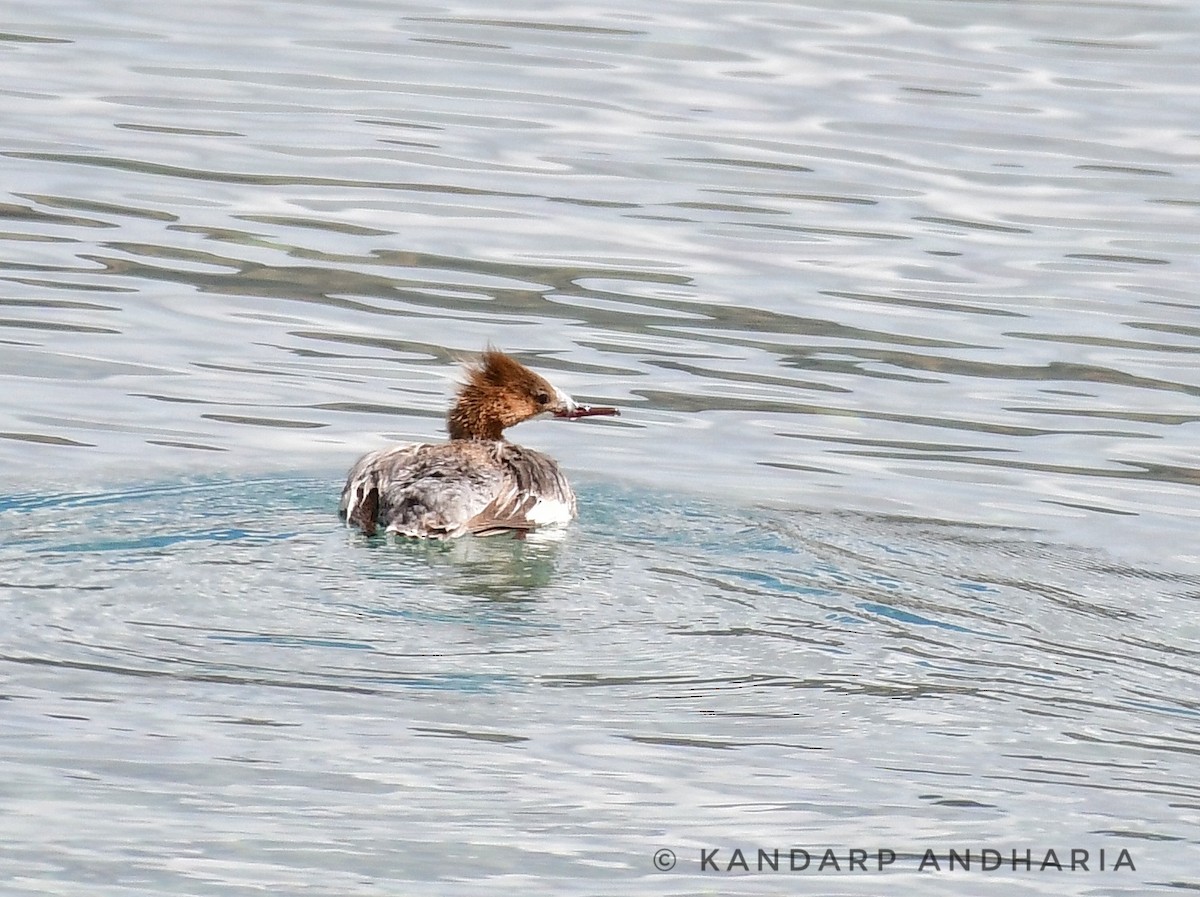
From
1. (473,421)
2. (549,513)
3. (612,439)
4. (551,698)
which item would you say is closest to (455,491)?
(549,513)

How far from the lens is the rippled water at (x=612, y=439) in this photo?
624 cm

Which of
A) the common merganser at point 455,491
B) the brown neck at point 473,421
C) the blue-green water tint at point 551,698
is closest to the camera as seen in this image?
the blue-green water tint at point 551,698

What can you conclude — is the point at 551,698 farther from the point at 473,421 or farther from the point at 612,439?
the point at 612,439

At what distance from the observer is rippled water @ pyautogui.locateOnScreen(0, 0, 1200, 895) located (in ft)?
20.5

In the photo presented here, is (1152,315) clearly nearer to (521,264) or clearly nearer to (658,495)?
(521,264)

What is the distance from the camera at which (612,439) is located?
35.0 feet

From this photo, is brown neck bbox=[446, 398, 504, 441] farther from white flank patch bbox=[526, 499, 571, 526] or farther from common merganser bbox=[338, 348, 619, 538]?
white flank patch bbox=[526, 499, 571, 526]

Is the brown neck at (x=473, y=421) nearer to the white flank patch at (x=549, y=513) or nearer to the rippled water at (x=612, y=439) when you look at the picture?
the rippled water at (x=612, y=439)

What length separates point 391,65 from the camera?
55.3ft

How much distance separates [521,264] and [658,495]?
3911mm

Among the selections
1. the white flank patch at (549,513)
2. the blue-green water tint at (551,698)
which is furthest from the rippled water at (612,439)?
the white flank patch at (549,513)

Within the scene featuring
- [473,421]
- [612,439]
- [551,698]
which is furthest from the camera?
[612,439]

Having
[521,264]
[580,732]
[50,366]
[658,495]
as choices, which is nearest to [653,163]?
[521,264]

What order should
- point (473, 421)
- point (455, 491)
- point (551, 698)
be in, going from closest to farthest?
point (551, 698) → point (455, 491) → point (473, 421)
